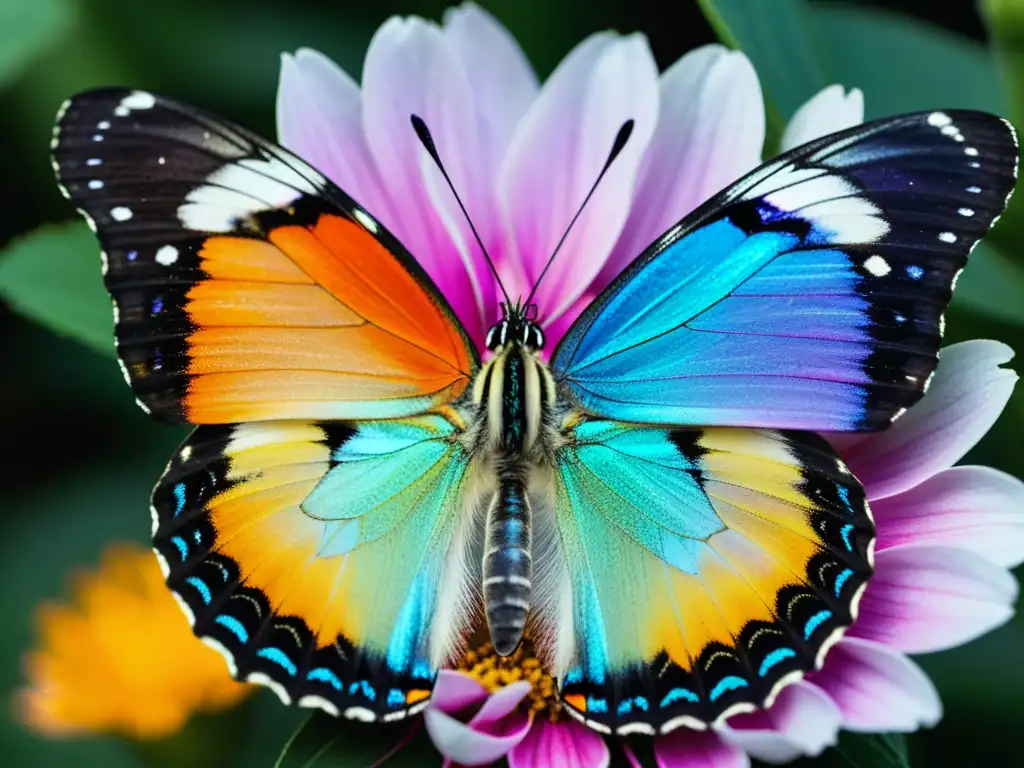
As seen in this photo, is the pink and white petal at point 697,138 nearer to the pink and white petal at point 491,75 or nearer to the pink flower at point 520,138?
the pink flower at point 520,138

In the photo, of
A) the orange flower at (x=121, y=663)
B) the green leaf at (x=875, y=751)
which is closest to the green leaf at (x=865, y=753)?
the green leaf at (x=875, y=751)

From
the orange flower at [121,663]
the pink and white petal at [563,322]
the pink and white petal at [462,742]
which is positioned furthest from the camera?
the orange flower at [121,663]

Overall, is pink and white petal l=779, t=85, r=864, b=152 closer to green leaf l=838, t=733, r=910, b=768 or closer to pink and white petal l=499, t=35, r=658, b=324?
pink and white petal l=499, t=35, r=658, b=324

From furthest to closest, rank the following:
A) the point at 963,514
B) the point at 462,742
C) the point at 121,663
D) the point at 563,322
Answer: the point at 121,663 < the point at 563,322 < the point at 963,514 < the point at 462,742

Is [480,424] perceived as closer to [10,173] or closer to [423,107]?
[423,107]

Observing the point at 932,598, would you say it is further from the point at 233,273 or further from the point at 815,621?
the point at 233,273

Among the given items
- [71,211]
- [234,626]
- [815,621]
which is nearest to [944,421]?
[815,621]
